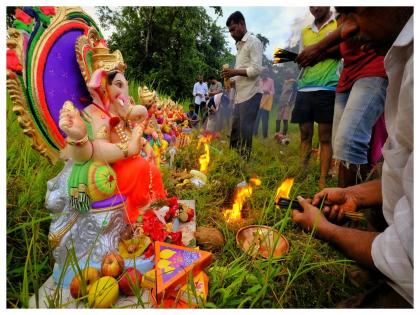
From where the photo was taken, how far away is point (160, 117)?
3336mm

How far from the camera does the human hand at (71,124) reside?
1265 mm

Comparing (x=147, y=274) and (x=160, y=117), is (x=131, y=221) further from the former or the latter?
(x=160, y=117)

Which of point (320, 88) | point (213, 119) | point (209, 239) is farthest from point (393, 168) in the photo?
point (213, 119)

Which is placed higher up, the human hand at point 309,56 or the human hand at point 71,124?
the human hand at point 309,56

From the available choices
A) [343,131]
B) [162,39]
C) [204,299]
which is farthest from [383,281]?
[162,39]

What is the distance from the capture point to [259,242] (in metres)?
1.65

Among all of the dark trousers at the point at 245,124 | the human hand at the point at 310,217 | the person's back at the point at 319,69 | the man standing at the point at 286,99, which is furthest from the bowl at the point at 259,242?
the man standing at the point at 286,99

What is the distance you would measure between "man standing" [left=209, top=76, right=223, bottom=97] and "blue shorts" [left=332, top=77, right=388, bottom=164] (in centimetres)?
413

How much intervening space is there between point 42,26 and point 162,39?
8.75ft

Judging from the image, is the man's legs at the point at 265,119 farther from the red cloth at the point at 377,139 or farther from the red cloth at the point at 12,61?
the red cloth at the point at 12,61

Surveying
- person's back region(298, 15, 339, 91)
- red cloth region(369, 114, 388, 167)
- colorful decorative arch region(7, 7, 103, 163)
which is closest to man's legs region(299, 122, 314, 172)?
person's back region(298, 15, 339, 91)

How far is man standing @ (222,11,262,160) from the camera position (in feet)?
11.5

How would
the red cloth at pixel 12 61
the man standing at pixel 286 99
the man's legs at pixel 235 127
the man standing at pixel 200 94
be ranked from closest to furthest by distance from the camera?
the red cloth at pixel 12 61, the man's legs at pixel 235 127, the man standing at pixel 286 99, the man standing at pixel 200 94

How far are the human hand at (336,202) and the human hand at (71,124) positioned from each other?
3.99ft
